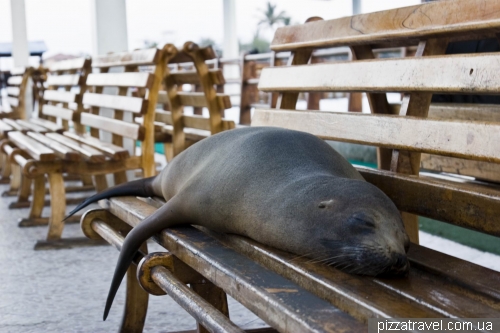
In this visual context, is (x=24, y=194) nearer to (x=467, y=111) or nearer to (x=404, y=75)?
(x=467, y=111)

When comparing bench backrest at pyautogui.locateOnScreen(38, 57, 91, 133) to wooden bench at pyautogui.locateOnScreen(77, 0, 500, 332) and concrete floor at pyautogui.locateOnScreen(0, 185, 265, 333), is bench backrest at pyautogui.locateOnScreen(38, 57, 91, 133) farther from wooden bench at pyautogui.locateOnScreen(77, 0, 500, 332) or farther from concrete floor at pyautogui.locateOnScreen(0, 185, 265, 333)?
wooden bench at pyautogui.locateOnScreen(77, 0, 500, 332)

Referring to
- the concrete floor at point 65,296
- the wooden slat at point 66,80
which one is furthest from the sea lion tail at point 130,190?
the wooden slat at point 66,80

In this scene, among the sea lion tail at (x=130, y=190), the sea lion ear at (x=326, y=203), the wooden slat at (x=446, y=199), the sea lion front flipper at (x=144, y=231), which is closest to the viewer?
the sea lion ear at (x=326, y=203)

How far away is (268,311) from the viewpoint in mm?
1276

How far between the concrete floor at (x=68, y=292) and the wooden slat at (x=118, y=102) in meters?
0.87

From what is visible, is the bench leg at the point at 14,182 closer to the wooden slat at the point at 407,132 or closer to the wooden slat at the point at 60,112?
the wooden slat at the point at 60,112

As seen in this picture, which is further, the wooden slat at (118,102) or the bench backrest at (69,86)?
the bench backrest at (69,86)

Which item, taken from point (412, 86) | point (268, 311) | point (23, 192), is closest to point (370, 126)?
Result: point (412, 86)

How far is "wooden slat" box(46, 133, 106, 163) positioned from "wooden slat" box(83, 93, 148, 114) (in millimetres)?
334

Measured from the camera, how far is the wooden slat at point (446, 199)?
5.84ft

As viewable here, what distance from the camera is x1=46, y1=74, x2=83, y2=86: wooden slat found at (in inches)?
238

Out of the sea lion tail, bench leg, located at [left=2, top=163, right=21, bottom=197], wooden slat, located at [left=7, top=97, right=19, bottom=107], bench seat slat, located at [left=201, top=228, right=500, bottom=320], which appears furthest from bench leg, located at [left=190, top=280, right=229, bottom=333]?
wooden slat, located at [left=7, top=97, right=19, bottom=107]

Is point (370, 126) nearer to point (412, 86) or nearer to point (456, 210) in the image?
point (412, 86)

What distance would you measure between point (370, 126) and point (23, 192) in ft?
14.2
